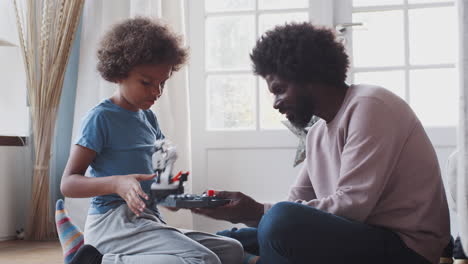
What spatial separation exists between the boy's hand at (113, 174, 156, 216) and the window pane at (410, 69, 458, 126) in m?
1.99

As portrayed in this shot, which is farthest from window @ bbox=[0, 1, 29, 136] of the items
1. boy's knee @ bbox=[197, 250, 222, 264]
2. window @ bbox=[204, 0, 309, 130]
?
boy's knee @ bbox=[197, 250, 222, 264]

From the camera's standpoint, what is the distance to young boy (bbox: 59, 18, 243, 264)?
5.51 ft

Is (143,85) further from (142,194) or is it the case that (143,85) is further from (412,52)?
(412,52)

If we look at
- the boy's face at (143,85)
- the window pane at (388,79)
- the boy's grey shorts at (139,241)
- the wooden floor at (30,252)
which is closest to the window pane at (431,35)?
the window pane at (388,79)

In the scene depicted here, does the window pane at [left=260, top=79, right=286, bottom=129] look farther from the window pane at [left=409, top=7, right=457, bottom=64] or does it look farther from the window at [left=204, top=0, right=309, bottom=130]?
the window pane at [left=409, top=7, right=457, bottom=64]

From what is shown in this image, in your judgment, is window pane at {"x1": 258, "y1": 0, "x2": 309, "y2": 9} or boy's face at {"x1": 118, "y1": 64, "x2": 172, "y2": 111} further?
window pane at {"x1": 258, "y1": 0, "x2": 309, "y2": 9}

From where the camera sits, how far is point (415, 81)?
317cm

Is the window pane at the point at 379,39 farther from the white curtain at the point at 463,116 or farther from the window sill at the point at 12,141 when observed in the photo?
the white curtain at the point at 463,116

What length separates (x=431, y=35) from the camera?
3180mm

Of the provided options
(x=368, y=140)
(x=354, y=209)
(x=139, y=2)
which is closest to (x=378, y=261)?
(x=354, y=209)

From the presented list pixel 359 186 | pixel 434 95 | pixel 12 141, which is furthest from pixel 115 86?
pixel 359 186

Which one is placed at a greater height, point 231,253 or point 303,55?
point 303,55

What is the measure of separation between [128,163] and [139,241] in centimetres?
23

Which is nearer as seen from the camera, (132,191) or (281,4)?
(132,191)
